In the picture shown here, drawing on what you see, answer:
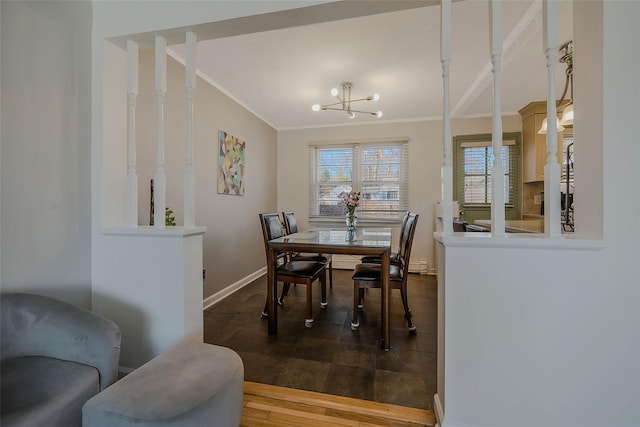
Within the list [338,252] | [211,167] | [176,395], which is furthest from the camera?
[211,167]

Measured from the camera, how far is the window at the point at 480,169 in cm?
404

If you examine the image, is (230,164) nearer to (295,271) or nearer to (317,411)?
(295,271)

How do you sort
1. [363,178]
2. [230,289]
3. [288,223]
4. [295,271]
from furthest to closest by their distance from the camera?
[363,178] → [288,223] → [230,289] → [295,271]

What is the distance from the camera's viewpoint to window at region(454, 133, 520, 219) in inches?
159

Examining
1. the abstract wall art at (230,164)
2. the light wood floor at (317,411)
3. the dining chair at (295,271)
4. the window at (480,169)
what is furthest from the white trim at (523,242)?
the window at (480,169)

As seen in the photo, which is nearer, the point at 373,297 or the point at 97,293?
the point at 97,293

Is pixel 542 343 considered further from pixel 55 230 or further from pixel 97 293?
pixel 55 230

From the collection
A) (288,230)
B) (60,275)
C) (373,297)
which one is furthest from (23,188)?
(373,297)

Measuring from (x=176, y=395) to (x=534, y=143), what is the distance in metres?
4.71

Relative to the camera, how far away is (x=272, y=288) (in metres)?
2.22

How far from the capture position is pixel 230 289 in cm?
323

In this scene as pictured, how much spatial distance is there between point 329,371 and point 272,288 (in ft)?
2.62

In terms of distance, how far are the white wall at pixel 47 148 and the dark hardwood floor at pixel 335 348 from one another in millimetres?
1093

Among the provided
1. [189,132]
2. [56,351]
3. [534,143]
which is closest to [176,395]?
[56,351]
